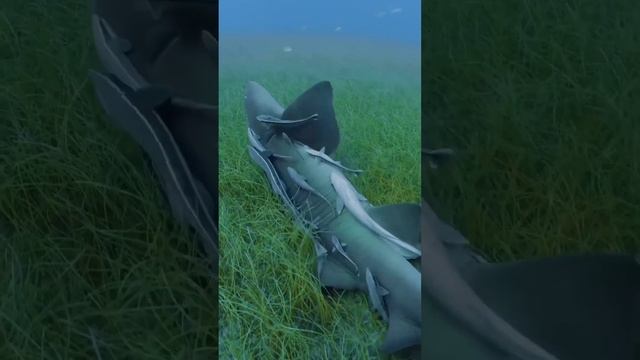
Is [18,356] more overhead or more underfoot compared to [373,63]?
more underfoot

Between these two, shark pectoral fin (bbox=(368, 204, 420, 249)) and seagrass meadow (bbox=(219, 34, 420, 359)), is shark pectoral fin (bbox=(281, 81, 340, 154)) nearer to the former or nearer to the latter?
seagrass meadow (bbox=(219, 34, 420, 359))

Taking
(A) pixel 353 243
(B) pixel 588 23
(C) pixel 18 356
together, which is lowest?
(C) pixel 18 356

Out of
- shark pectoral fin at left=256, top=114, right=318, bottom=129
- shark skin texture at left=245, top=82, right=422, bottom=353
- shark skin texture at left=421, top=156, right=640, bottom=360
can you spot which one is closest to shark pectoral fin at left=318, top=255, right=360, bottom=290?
shark skin texture at left=245, top=82, right=422, bottom=353

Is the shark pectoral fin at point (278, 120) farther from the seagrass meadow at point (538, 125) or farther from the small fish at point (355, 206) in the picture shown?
the seagrass meadow at point (538, 125)

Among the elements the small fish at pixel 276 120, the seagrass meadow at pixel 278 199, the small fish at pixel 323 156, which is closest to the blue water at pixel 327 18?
the seagrass meadow at pixel 278 199

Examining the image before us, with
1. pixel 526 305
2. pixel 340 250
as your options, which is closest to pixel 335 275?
pixel 340 250

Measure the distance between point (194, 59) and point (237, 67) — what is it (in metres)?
0.17

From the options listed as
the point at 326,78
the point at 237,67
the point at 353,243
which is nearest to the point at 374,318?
the point at 353,243

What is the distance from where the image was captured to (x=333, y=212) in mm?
2672

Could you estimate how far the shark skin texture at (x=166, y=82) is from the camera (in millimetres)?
2674

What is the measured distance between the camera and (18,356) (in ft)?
8.64

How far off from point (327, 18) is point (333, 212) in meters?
0.75

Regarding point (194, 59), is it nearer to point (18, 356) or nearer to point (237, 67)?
point (237, 67)

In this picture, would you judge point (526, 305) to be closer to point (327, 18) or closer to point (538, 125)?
point (538, 125)
